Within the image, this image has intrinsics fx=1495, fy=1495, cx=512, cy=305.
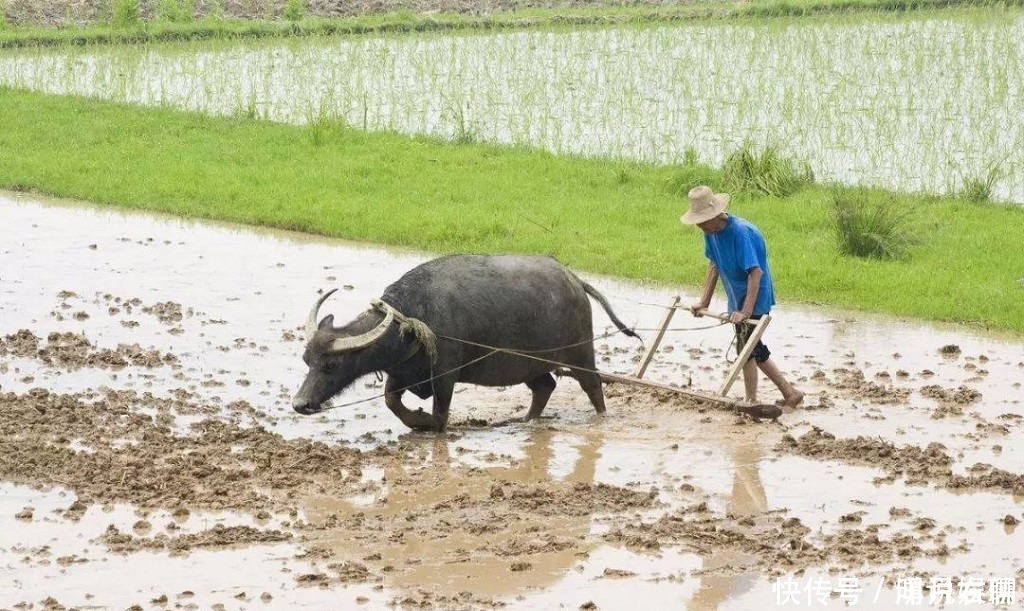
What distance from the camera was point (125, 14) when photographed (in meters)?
22.0

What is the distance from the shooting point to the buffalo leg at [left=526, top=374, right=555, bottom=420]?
7254 mm

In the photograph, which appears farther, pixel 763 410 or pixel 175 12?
pixel 175 12

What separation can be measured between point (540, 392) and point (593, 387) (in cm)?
26

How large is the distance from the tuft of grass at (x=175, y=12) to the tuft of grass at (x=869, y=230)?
14651mm

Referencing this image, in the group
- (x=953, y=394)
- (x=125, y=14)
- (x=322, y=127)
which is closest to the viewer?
(x=953, y=394)

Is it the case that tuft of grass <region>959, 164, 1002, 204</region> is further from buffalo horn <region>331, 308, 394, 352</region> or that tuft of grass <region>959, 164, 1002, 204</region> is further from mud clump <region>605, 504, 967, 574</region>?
mud clump <region>605, 504, 967, 574</region>

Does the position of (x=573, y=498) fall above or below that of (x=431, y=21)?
below

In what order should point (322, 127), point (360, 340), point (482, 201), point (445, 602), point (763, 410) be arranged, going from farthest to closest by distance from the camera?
point (322, 127)
point (482, 201)
point (763, 410)
point (360, 340)
point (445, 602)

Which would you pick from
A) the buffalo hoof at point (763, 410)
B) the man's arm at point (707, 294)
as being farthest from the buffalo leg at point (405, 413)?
the buffalo hoof at point (763, 410)

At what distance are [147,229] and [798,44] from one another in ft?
34.9

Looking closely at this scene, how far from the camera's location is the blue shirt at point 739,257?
6820 mm

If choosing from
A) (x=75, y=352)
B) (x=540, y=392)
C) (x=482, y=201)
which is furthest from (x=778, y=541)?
(x=482, y=201)

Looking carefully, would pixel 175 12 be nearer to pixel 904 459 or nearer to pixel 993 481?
pixel 904 459

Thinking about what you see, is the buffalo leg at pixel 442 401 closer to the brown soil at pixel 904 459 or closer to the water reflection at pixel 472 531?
the water reflection at pixel 472 531
